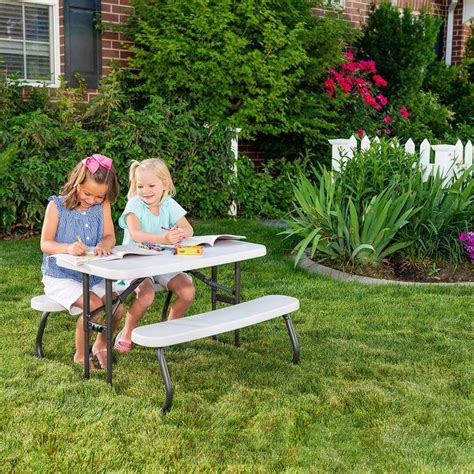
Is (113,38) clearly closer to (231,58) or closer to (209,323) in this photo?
(231,58)

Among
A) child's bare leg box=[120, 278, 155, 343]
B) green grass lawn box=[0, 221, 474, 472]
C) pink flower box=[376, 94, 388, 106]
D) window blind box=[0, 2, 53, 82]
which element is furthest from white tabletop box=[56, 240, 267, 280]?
pink flower box=[376, 94, 388, 106]

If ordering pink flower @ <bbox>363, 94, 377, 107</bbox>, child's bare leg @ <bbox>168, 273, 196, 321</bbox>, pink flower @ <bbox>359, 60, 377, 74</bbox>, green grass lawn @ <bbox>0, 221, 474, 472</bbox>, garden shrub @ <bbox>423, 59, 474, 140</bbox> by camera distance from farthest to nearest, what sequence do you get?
garden shrub @ <bbox>423, 59, 474, 140</bbox> → pink flower @ <bbox>359, 60, 377, 74</bbox> → pink flower @ <bbox>363, 94, 377, 107</bbox> → child's bare leg @ <bbox>168, 273, 196, 321</bbox> → green grass lawn @ <bbox>0, 221, 474, 472</bbox>

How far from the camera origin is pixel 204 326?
145 inches

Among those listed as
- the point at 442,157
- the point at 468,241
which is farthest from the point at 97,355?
the point at 442,157

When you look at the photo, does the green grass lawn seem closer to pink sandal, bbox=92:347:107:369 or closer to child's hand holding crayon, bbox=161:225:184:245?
pink sandal, bbox=92:347:107:369

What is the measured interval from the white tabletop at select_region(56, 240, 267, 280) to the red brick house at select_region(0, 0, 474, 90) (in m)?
5.37

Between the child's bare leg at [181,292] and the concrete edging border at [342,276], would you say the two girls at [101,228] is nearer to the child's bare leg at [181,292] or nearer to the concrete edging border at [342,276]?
the child's bare leg at [181,292]

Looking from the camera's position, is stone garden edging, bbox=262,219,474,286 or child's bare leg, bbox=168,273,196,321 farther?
stone garden edging, bbox=262,219,474,286

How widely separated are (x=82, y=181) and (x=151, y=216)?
533mm

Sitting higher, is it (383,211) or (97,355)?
(383,211)

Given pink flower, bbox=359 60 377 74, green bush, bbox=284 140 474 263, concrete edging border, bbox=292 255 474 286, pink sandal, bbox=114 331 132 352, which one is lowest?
pink sandal, bbox=114 331 132 352

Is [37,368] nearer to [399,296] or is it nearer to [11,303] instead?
[11,303]

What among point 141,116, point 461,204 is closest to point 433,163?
point 461,204

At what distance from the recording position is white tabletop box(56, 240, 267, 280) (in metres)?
3.54
